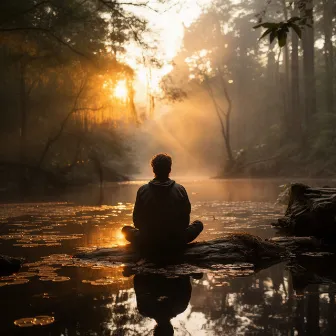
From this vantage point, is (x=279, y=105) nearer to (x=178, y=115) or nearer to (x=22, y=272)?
(x=178, y=115)

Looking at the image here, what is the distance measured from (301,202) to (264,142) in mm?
37160

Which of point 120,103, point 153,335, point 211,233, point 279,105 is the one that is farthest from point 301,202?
point 279,105

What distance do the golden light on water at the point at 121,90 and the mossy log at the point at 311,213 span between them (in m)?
17.1

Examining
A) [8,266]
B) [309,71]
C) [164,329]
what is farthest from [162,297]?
[309,71]

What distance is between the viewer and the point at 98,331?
3.49 m

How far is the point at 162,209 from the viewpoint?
6180 millimetres

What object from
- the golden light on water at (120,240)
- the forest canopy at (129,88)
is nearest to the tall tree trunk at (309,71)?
the forest canopy at (129,88)

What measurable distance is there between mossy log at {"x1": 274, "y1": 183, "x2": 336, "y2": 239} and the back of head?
5.09 m

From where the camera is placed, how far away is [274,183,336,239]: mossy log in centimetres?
801

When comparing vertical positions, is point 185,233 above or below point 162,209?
below

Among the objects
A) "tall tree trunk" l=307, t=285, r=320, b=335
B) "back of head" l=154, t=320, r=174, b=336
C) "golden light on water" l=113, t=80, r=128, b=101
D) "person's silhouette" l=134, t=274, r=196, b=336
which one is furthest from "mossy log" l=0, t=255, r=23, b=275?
"golden light on water" l=113, t=80, r=128, b=101

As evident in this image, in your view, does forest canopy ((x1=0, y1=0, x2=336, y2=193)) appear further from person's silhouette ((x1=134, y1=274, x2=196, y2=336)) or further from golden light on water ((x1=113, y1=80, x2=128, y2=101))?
person's silhouette ((x1=134, y1=274, x2=196, y2=336))

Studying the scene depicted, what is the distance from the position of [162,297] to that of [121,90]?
22471mm

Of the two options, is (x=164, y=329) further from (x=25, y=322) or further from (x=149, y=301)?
(x=25, y=322)
